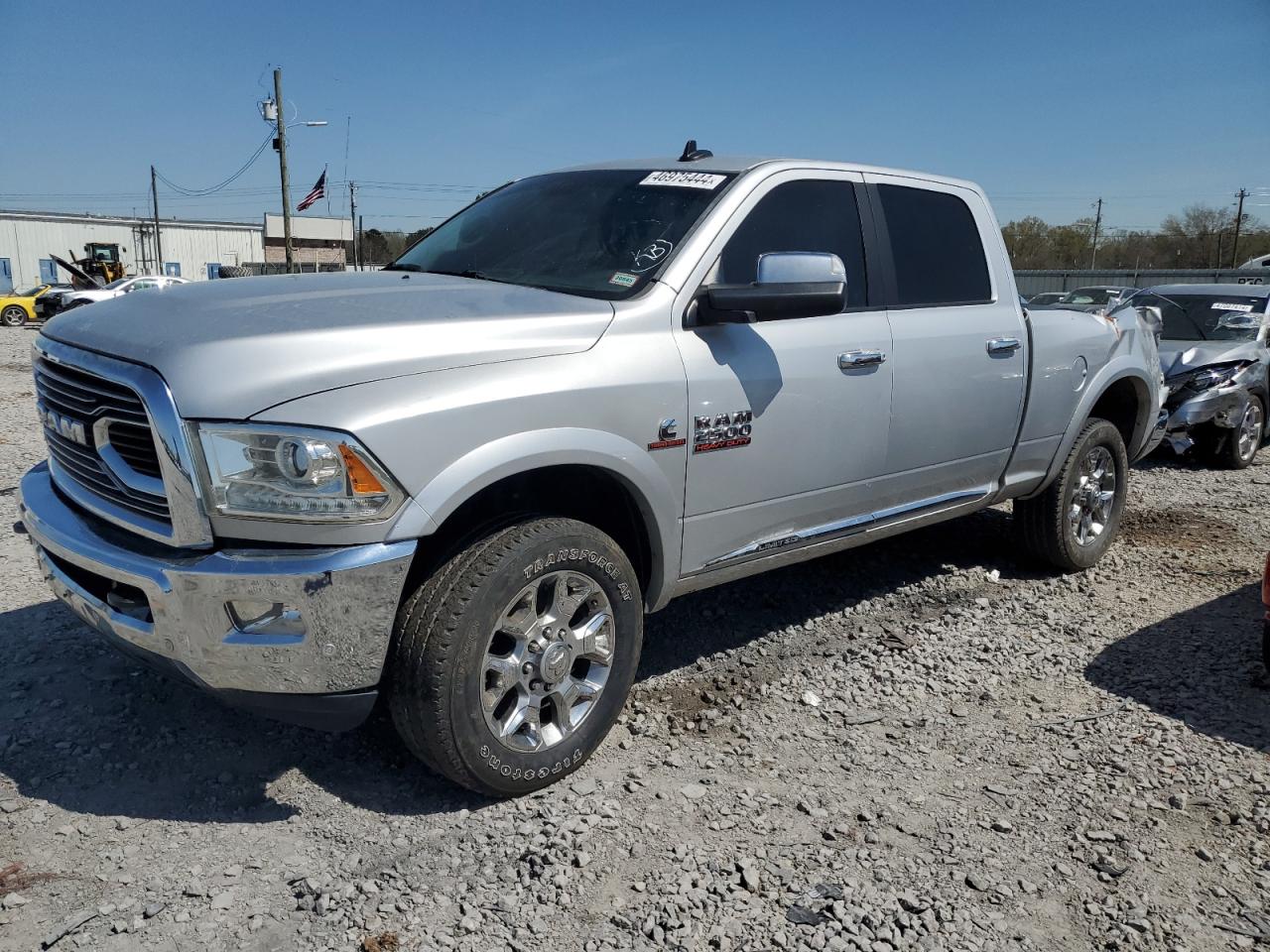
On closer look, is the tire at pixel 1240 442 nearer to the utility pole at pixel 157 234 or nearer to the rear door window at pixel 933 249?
the rear door window at pixel 933 249

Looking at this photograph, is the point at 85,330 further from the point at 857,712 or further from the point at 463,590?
the point at 857,712

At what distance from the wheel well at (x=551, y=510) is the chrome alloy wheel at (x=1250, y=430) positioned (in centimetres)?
769

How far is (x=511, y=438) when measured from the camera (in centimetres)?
275

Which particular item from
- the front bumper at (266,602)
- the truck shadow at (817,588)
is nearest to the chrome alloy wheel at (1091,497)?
the truck shadow at (817,588)

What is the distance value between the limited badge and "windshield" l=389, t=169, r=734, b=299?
0.50m

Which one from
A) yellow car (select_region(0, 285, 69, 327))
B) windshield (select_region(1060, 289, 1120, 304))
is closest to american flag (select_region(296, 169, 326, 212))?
yellow car (select_region(0, 285, 69, 327))

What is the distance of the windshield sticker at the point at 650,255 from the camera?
11.0 feet

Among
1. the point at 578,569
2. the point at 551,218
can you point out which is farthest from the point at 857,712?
the point at 551,218

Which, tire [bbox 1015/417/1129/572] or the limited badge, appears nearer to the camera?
the limited badge

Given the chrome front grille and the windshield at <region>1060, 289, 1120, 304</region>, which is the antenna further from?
the windshield at <region>1060, 289, 1120, 304</region>

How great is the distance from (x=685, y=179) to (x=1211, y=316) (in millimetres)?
8196

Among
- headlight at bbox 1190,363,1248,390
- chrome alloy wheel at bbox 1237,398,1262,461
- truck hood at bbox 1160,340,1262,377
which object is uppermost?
truck hood at bbox 1160,340,1262,377

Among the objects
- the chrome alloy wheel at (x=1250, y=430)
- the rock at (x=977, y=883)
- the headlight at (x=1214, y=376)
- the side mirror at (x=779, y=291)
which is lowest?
the rock at (x=977, y=883)

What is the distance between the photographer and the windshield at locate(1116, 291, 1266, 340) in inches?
370
